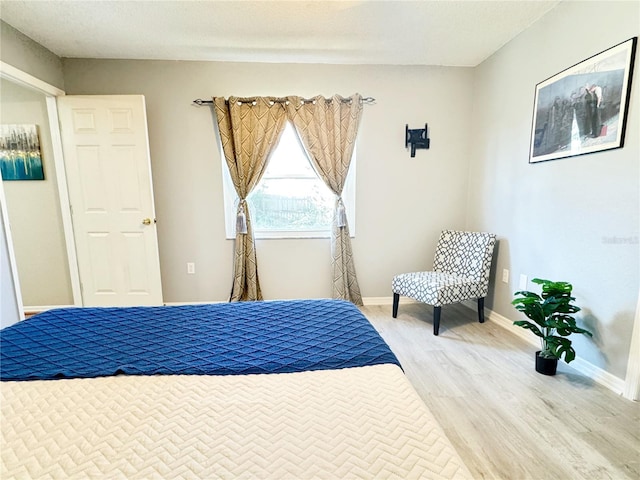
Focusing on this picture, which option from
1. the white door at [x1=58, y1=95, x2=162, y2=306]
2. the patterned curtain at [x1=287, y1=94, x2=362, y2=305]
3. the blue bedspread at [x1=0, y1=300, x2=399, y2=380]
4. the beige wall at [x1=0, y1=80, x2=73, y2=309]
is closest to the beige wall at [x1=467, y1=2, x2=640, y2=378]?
the patterned curtain at [x1=287, y1=94, x2=362, y2=305]

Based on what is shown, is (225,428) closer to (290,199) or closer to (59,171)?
(290,199)

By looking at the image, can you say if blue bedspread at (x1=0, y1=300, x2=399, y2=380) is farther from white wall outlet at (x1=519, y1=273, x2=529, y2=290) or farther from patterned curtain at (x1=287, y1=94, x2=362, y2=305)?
white wall outlet at (x1=519, y1=273, x2=529, y2=290)

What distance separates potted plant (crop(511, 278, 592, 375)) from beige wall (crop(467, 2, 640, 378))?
0.18m

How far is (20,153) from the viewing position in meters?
2.79

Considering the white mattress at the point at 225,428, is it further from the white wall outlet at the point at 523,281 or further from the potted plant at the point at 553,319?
the white wall outlet at the point at 523,281

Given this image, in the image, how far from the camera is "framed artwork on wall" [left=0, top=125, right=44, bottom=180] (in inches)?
109

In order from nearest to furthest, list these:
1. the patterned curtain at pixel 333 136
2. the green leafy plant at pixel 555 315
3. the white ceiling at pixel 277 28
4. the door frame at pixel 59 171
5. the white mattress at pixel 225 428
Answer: the white mattress at pixel 225 428 < the green leafy plant at pixel 555 315 < the white ceiling at pixel 277 28 < the door frame at pixel 59 171 < the patterned curtain at pixel 333 136

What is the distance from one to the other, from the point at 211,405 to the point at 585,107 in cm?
260

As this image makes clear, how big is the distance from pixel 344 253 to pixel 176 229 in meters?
1.75

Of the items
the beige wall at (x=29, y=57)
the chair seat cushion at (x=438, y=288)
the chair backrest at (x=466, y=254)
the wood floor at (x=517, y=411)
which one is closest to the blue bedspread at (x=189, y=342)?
the wood floor at (x=517, y=411)

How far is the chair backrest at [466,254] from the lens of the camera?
2.62 metres

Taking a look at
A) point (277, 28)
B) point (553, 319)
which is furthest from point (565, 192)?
point (277, 28)

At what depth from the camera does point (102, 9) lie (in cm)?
205

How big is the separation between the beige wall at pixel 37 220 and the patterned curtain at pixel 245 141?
1.70m
